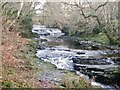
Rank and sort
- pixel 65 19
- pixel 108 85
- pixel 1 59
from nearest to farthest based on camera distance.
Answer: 1. pixel 1 59
2. pixel 108 85
3. pixel 65 19

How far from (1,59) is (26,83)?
1915 millimetres

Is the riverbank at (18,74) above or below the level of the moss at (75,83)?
above

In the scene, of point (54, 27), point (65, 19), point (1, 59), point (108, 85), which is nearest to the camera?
point (1, 59)

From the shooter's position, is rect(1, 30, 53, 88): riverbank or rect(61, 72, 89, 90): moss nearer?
rect(1, 30, 53, 88): riverbank

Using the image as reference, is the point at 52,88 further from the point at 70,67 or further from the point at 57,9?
the point at 57,9

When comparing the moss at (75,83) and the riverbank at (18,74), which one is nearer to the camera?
the riverbank at (18,74)

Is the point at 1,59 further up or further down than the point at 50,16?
further up

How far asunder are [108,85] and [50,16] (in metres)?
33.0

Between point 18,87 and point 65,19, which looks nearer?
point 18,87

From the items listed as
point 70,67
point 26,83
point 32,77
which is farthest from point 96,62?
point 26,83

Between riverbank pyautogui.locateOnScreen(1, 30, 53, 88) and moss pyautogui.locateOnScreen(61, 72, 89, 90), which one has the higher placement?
riverbank pyautogui.locateOnScreen(1, 30, 53, 88)

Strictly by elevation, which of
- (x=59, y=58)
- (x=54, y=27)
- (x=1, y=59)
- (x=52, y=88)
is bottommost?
(x=54, y=27)

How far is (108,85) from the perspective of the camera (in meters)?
11.6

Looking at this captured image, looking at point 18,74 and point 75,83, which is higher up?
point 18,74
